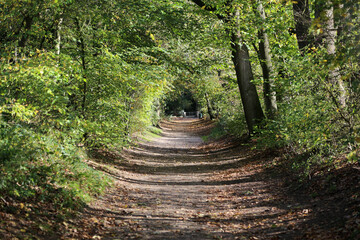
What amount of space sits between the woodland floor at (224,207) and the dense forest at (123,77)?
25.9 inches

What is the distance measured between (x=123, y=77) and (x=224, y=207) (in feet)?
17.0

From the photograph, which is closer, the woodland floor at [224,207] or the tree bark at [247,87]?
the woodland floor at [224,207]

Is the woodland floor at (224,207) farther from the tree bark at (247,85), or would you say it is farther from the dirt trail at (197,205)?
the tree bark at (247,85)

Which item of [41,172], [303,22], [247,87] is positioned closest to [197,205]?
[41,172]

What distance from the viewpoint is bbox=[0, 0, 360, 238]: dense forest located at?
7113 millimetres

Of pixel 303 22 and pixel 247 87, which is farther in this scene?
pixel 247 87

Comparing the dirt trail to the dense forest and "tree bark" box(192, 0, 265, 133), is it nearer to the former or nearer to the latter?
the dense forest

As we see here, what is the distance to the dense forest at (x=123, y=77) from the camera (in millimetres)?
7113

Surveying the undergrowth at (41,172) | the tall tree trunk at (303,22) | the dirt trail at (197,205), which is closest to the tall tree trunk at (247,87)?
the dirt trail at (197,205)

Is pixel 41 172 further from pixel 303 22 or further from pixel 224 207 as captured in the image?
pixel 303 22

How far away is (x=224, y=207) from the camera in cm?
909

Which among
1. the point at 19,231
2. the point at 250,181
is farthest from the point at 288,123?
the point at 19,231

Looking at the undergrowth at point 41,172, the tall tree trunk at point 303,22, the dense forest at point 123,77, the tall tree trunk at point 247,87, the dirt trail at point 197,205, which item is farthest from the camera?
the tall tree trunk at point 247,87

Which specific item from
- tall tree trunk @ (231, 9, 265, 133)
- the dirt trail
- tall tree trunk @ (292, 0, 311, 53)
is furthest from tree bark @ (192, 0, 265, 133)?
tall tree trunk @ (292, 0, 311, 53)
